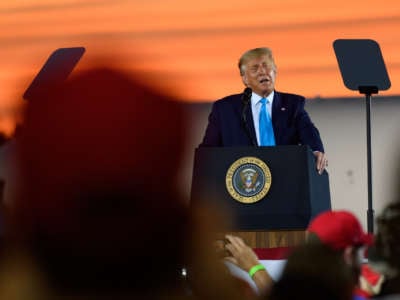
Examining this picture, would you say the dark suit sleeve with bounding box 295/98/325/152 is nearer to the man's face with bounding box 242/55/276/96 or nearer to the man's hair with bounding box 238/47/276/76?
the man's face with bounding box 242/55/276/96

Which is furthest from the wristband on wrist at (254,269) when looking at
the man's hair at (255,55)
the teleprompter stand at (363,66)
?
the teleprompter stand at (363,66)

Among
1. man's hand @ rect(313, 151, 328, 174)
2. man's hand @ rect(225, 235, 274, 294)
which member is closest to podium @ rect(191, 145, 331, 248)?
man's hand @ rect(313, 151, 328, 174)

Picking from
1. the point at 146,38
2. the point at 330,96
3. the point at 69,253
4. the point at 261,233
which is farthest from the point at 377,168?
the point at 69,253

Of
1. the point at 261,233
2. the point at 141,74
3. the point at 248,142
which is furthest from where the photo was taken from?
the point at 248,142

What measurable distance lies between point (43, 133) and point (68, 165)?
30 mm

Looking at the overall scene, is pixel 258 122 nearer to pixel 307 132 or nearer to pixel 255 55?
pixel 307 132

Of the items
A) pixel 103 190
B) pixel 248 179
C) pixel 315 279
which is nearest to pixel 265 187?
pixel 248 179

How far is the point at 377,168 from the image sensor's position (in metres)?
5.50

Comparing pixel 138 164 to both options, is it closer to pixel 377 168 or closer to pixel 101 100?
pixel 101 100

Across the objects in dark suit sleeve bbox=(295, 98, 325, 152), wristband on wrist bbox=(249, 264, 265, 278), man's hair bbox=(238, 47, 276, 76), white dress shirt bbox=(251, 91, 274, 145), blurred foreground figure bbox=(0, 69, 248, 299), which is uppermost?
man's hair bbox=(238, 47, 276, 76)

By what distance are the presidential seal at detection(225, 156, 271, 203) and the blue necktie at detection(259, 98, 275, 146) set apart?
24.6 inches

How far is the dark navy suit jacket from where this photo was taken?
11.7 ft

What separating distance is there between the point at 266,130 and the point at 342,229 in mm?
1996

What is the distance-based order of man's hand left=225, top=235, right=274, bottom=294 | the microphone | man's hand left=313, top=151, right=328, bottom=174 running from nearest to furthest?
man's hand left=225, top=235, right=274, bottom=294 → man's hand left=313, top=151, right=328, bottom=174 → the microphone
